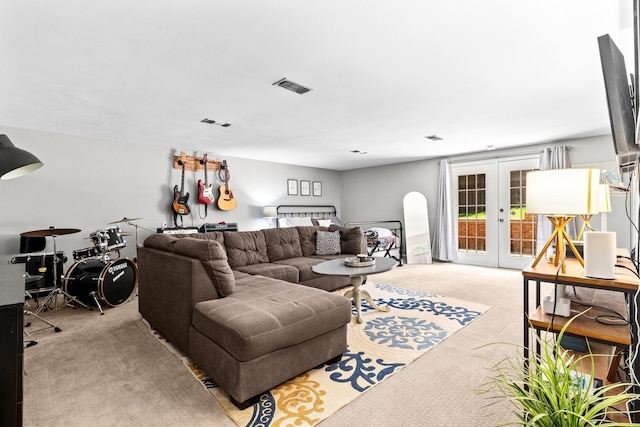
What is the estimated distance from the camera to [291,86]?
9.07 feet

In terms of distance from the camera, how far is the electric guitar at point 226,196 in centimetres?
572

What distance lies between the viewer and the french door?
18.1 feet

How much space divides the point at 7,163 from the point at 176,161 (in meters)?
3.35

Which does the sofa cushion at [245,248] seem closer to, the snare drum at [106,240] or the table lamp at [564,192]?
the snare drum at [106,240]

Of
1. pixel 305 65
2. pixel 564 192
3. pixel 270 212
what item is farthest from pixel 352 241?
pixel 564 192

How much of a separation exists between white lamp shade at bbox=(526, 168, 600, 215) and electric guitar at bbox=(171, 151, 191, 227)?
4.91 meters

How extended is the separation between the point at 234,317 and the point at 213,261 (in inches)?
21.6

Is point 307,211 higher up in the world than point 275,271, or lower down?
higher up

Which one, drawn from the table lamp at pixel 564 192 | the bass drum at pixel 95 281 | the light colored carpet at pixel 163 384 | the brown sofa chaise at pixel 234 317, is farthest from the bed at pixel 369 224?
the table lamp at pixel 564 192

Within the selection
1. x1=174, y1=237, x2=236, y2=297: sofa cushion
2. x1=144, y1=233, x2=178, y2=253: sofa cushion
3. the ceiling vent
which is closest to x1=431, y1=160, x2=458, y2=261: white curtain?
the ceiling vent

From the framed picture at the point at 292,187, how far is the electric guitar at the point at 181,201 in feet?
7.79

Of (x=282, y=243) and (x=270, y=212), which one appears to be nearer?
(x=282, y=243)

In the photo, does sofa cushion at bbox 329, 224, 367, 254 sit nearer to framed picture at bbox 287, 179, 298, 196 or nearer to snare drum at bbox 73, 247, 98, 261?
framed picture at bbox 287, 179, 298, 196

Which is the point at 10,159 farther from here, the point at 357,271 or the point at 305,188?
the point at 305,188
